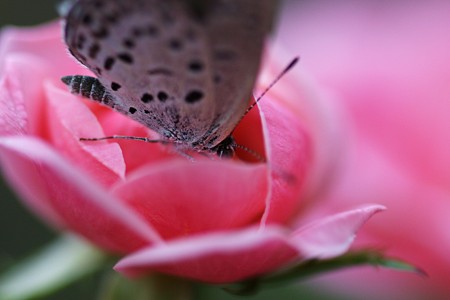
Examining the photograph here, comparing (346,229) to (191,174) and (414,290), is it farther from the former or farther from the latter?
(414,290)

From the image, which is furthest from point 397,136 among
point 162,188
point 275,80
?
point 162,188

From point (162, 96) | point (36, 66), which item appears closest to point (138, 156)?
point (162, 96)

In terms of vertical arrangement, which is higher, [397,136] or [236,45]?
[236,45]

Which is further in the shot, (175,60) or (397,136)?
(397,136)

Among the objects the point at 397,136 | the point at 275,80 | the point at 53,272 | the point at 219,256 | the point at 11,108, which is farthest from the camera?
the point at 397,136

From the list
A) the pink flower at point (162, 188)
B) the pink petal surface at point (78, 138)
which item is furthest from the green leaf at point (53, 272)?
the pink petal surface at point (78, 138)

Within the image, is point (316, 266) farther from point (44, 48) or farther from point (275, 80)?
point (44, 48)

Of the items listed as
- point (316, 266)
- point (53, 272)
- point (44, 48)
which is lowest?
point (53, 272)

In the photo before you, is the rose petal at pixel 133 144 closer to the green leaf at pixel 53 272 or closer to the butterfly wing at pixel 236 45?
the butterfly wing at pixel 236 45
